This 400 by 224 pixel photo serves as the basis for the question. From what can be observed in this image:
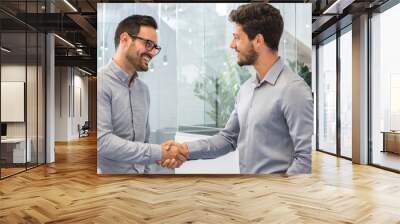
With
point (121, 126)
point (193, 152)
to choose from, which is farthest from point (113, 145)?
point (193, 152)

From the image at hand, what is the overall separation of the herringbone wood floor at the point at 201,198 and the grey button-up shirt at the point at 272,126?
1.14 feet

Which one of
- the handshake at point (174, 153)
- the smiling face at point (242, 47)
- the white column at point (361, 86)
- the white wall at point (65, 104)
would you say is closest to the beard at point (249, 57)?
the smiling face at point (242, 47)

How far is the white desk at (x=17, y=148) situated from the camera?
7277 millimetres

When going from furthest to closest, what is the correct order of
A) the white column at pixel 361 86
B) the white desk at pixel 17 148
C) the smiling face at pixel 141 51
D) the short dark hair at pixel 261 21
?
the white column at pixel 361 86 < the white desk at pixel 17 148 < the smiling face at pixel 141 51 < the short dark hair at pixel 261 21

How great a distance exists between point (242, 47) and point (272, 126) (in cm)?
141

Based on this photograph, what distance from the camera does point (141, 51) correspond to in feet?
21.7

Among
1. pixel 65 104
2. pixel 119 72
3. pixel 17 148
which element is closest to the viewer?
pixel 119 72

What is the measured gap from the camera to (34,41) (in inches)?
321

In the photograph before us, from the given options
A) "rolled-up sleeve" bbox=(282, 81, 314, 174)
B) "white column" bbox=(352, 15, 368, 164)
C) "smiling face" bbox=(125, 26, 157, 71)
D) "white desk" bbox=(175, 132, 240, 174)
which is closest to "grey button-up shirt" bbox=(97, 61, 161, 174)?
"smiling face" bbox=(125, 26, 157, 71)

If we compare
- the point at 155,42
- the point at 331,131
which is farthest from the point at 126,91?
the point at 331,131

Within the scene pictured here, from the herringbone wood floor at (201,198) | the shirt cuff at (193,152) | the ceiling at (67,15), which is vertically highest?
the ceiling at (67,15)

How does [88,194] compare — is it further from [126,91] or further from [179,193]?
[126,91]

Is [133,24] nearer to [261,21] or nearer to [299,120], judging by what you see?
[261,21]

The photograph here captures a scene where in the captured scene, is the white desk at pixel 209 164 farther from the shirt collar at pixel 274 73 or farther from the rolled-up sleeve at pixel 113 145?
the shirt collar at pixel 274 73
